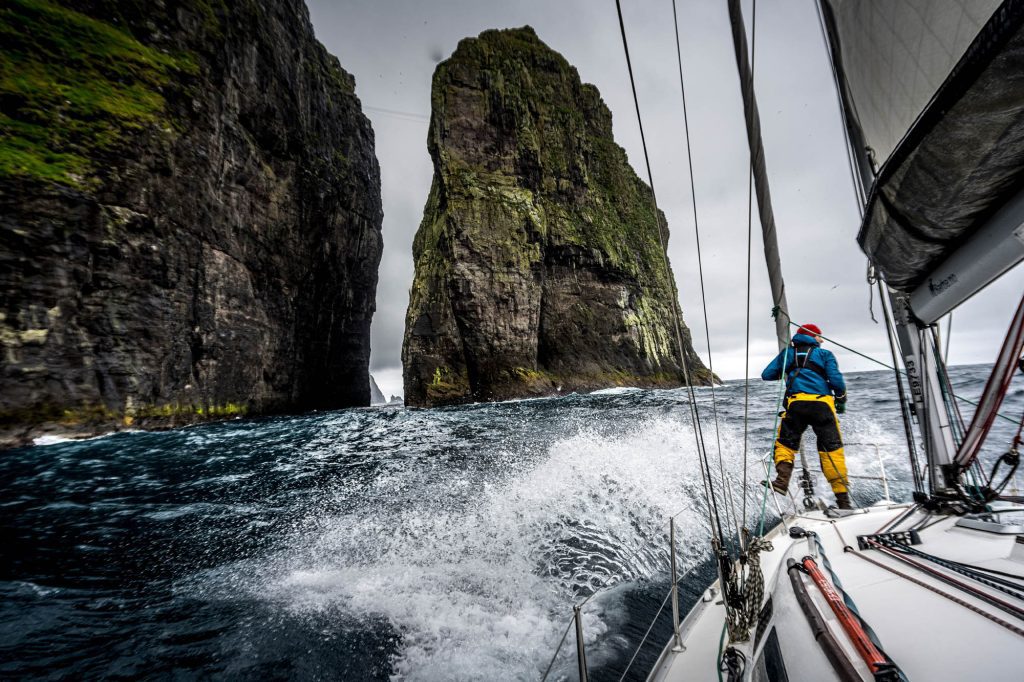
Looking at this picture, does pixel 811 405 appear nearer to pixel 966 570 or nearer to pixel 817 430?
pixel 817 430

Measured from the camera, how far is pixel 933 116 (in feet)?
4.59

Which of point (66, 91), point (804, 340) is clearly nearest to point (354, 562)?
point (804, 340)

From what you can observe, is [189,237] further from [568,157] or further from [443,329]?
[568,157]

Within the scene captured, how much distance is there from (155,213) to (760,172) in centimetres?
1826

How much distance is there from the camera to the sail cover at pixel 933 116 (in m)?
1.20

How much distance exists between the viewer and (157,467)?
6.45m

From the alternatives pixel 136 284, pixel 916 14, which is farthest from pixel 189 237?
pixel 916 14

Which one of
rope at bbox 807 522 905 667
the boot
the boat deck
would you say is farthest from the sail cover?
the boot

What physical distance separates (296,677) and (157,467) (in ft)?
21.8

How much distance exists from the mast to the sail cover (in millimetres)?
495

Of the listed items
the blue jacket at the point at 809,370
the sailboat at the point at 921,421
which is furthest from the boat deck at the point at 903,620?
the blue jacket at the point at 809,370

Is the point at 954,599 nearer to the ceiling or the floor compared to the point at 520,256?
nearer to the floor

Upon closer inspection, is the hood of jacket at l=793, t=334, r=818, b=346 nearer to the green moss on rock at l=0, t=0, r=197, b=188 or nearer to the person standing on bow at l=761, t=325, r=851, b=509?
the person standing on bow at l=761, t=325, r=851, b=509

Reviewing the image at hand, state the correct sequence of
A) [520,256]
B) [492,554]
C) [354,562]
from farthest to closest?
[520,256] < [492,554] < [354,562]
